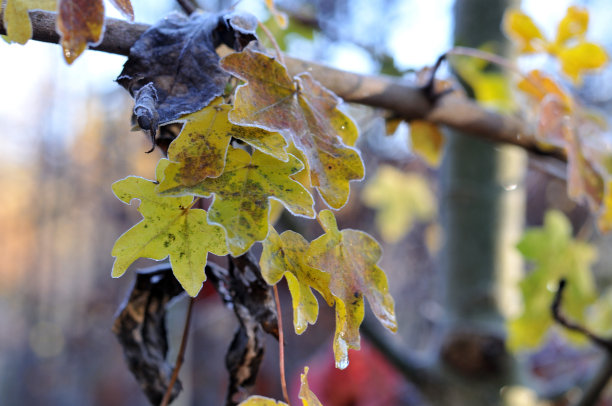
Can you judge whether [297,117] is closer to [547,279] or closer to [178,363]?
[178,363]

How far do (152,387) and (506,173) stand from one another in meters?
0.74

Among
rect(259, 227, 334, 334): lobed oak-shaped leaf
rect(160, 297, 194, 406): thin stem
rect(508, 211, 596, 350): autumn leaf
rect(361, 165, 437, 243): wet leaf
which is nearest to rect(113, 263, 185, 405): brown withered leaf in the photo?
rect(160, 297, 194, 406): thin stem

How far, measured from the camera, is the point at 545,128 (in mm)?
530

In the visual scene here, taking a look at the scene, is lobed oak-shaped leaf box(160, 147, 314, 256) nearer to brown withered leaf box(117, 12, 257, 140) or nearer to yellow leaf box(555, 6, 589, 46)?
brown withered leaf box(117, 12, 257, 140)

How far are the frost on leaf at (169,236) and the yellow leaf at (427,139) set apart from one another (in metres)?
0.39

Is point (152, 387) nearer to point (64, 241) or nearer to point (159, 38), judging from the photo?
point (159, 38)

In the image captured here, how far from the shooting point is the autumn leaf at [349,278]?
31 cm

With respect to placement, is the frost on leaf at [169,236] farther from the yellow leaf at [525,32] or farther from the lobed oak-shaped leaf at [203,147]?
the yellow leaf at [525,32]

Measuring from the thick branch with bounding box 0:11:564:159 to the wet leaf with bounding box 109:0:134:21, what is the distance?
0.18ft

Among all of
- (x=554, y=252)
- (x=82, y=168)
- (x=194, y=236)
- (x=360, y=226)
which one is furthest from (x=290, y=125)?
(x=82, y=168)

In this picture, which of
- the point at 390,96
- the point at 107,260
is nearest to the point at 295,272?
the point at 390,96

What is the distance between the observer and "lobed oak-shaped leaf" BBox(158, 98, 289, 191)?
0.29 m

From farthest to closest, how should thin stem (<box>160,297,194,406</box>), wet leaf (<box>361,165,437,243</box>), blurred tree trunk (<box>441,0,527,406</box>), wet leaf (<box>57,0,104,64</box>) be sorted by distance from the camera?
wet leaf (<box>361,165,437,243</box>) < blurred tree trunk (<box>441,0,527,406</box>) < thin stem (<box>160,297,194,406</box>) < wet leaf (<box>57,0,104,64</box>)

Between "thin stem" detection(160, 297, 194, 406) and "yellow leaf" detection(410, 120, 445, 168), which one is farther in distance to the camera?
"yellow leaf" detection(410, 120, 445, 168)
